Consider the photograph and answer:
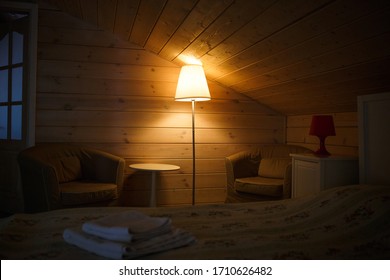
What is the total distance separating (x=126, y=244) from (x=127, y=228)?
0.05 m

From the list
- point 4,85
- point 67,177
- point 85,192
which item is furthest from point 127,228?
point 4,85

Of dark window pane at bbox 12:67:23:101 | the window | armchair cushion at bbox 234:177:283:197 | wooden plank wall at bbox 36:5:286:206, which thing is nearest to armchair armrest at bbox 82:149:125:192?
wooden plank wall at bbox 36:5:286:206

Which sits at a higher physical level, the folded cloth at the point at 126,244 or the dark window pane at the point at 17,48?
the dark window pane at the point at 17,48

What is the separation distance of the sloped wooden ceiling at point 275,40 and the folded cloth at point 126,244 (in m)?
1.25

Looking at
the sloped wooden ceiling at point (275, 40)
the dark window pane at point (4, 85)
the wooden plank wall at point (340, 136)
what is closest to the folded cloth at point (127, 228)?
the sloped wooden ceiling at point (275, 40)

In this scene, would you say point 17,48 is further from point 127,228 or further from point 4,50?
point 127,228

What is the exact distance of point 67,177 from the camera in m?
2.96

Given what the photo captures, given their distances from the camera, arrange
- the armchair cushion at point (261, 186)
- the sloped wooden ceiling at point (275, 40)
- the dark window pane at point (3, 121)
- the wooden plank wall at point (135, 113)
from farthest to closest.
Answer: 1. the dark window pane at point (3, 121)
2. the wooden plank wall at point (135, 113)
3. the armchair cushion at point (261, 186)
4. the sloped wooden ceiling at point (275, 40)

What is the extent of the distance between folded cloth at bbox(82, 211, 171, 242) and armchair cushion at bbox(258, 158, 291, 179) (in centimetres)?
228

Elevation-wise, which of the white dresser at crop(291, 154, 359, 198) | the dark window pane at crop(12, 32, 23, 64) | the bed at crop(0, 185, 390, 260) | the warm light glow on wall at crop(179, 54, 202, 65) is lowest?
the bed at crop(0, 185, 390, 260)

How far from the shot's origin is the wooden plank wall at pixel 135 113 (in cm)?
328

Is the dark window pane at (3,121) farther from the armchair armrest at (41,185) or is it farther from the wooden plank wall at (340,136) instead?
the wooden plank wall at (340,136)

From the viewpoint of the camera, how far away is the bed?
1062mm

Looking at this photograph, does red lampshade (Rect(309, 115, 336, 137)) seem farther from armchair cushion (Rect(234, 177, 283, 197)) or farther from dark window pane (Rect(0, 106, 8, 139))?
dark window pane (Rect(0, 106, 8, 139))
